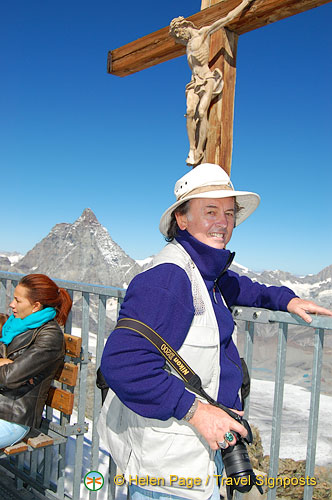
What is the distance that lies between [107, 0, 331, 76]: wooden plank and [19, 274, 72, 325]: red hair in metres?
2.17

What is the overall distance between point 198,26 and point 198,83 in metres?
0.53

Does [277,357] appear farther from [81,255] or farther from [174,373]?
[81,255]

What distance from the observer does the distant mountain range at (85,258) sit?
17512 cm

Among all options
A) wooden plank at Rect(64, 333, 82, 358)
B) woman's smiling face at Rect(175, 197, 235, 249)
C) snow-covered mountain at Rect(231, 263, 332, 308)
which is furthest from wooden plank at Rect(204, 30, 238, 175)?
snow-covered mountain at Rect(231, 263, 332, 308)

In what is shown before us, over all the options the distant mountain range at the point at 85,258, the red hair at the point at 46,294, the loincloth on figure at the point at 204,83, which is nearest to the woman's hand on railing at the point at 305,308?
the red hair at the point at 46,294

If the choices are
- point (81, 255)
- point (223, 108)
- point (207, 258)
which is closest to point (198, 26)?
point (223, 108)

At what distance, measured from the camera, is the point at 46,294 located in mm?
2621

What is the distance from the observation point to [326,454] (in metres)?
23.3

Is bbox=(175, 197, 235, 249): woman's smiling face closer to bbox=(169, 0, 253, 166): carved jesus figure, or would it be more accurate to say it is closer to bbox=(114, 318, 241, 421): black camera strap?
bbox=(114, 318, 241, 421): black camera strap

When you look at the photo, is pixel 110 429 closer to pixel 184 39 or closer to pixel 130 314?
pixel 130 314

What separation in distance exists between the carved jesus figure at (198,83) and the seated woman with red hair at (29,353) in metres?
1.42

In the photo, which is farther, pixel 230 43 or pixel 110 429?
pixel 230 43


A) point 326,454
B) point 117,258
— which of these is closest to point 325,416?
point 326,454

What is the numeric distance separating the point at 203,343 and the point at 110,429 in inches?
20.0
